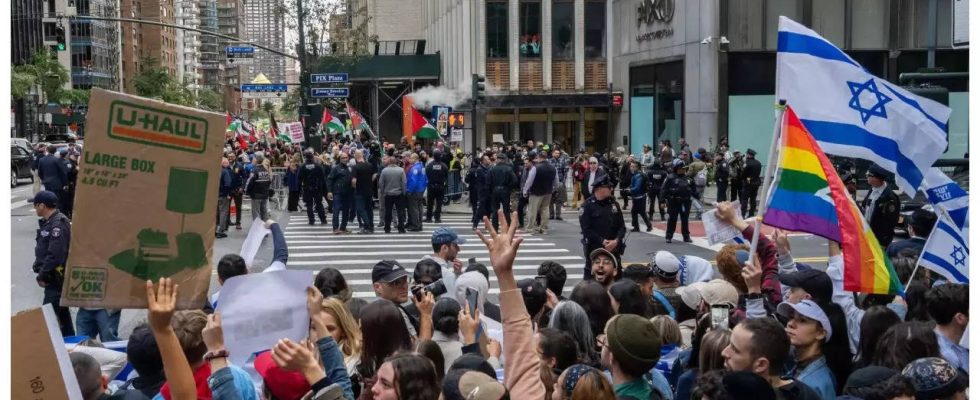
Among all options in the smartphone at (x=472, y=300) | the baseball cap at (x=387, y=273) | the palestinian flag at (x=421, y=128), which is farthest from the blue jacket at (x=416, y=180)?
the smartphone at (x=472, y=300)

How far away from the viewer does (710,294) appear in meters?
6.89

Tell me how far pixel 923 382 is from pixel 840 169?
2070cm

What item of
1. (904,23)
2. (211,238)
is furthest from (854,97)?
(904,23)

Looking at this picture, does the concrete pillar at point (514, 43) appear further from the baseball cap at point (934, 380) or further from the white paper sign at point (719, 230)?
the baseball cap at point (934, 380)

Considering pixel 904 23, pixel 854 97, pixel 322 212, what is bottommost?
pixel 322 212

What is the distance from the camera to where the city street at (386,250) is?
54.2 feet

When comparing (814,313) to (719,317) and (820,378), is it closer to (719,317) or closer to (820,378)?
(820,378)

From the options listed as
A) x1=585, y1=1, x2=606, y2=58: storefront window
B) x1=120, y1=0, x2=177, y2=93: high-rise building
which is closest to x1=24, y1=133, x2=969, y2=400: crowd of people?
x1=585, y1=1, x2=606, y2=58: storefront window

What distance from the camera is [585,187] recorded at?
24422mm

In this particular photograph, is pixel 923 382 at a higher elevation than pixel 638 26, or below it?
below

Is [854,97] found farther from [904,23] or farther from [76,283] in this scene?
[904,23]

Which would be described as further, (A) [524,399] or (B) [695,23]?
(B) [695,23]

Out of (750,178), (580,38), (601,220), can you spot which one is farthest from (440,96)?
(601,220)

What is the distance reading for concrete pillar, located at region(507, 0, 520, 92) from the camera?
4772 centimetres
